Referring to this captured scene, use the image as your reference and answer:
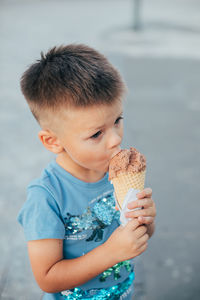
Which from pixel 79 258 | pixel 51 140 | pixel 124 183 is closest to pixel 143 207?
pixel 124 183

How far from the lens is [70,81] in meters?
1.72

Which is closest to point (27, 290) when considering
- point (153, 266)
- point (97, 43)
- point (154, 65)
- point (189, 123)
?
point (153, 266)

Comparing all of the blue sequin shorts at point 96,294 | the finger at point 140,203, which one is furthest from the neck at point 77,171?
the blue sequin shorts at point 96,294

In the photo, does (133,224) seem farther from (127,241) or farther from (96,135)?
(96,135)

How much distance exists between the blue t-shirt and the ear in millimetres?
82

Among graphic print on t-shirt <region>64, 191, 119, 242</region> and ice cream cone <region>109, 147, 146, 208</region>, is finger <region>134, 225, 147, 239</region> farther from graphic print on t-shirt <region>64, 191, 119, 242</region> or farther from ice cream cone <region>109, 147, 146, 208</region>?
graphic print on t-shirt <region>64, 191, 119, 242</region>

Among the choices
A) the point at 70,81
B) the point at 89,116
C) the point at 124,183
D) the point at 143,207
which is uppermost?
the point at 70,81

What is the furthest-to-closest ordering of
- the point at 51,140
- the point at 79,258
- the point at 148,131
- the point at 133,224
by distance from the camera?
the point at 148,131
the point at 51,140
the point at 79,258
the point at 133,224

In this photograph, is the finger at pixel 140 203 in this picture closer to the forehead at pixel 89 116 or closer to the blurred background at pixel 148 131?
the forehead at pixel 89 116

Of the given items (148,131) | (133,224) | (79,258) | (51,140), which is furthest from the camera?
(148,131)

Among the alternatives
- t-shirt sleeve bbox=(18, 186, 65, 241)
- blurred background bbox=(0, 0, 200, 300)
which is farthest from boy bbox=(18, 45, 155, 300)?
blurred background bbox=(0, 0, 200, 300)

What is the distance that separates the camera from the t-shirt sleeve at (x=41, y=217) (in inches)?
64.8

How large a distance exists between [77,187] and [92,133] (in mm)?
299

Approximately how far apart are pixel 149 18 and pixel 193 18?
1689mm
